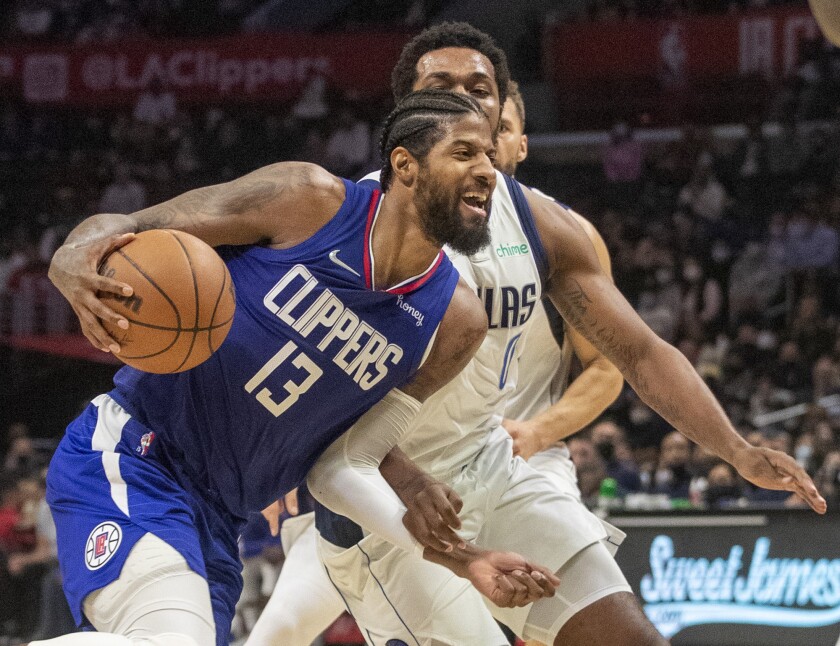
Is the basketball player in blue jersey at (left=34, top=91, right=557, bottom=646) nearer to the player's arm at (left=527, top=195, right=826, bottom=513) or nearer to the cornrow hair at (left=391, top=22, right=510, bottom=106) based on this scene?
the player's arm at (left=527, top=195, right=826, bottom=513)

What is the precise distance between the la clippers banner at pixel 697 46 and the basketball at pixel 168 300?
581 inches

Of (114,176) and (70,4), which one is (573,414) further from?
(70,4)

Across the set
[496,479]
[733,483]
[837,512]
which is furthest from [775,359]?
[496,479]

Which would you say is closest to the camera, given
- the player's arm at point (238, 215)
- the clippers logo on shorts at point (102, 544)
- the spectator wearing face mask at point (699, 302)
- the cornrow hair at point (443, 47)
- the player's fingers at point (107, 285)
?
the player's fingers at point (107, 285)

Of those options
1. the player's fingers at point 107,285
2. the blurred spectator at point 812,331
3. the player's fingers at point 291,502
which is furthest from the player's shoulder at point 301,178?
the blurred spectator at point 812,331

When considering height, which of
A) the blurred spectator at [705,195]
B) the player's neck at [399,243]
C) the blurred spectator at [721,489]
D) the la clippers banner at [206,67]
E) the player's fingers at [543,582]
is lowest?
the blurred spectator at [705,195]

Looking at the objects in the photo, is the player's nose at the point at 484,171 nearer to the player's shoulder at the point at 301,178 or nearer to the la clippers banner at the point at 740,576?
the player's shoulder at the point at 301,178

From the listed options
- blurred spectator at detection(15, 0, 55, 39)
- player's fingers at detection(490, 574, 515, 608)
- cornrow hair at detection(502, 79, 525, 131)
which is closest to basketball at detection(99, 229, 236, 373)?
player's fingers at detection(490, 574, 515, 608)

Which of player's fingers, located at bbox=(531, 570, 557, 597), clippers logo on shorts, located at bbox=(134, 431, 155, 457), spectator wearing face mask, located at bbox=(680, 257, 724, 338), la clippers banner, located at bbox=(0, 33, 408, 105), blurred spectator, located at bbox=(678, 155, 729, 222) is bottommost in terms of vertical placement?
spectator wearing face mask, located at bbox=(680, 257, 724, 338)

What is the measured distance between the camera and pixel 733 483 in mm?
9664

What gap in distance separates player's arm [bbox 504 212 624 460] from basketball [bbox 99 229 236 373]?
→ 1.59 metres

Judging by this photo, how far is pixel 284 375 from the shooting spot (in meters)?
3.57

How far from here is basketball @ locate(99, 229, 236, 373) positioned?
126 inches

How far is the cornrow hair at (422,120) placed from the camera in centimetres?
370
